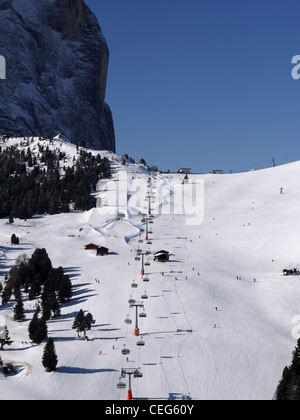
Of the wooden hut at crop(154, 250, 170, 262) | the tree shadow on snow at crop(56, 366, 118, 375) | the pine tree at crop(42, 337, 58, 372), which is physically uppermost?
the wooden hut at crop(154, 250, 170, 262)

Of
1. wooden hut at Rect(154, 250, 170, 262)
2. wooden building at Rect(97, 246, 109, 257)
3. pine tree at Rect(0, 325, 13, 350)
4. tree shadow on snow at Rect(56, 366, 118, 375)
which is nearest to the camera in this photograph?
tree shadow on snow at Rect(56, 366, 118, 375)

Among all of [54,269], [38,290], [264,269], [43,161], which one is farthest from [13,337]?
[43,161]

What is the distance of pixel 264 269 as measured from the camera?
236 feet

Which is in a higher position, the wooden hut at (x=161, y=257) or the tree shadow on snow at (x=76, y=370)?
the wooden hut at (x=161, y=257)

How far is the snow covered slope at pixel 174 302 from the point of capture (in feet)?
124

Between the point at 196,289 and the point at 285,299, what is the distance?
11.1 m

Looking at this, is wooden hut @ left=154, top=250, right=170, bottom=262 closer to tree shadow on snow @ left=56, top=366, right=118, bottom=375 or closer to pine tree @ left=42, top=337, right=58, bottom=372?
tree shadow on snow @ left=56, top=366, right=118, bottom=375

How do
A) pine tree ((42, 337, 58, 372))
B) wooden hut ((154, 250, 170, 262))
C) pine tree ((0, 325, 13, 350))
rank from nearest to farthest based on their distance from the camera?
1. pine tree ((42, 337, 58, 372))
2. pine tree ((0, 325, 13, 350))
3. wooden hut ((154, 250, 170, 262))

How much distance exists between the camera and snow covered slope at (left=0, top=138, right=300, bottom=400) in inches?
1483

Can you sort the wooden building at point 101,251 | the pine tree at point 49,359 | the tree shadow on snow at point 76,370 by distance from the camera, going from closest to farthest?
the pine tree at point 49,359, the tree shadow on snow at point 76,370, the wooden building at point 101,251

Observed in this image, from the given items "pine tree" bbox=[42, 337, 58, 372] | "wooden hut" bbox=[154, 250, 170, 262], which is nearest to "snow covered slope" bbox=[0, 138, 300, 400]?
"pine tree" bbox=[42, 337, 58, 372]

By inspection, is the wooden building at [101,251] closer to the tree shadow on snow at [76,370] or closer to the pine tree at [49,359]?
the tree shadow on snow at [76,370]

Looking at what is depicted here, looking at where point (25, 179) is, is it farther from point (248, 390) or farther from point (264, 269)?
point (248, 390)

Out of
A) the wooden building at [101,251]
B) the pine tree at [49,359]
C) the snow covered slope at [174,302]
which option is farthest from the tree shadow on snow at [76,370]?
the wooden building at [101,251]
